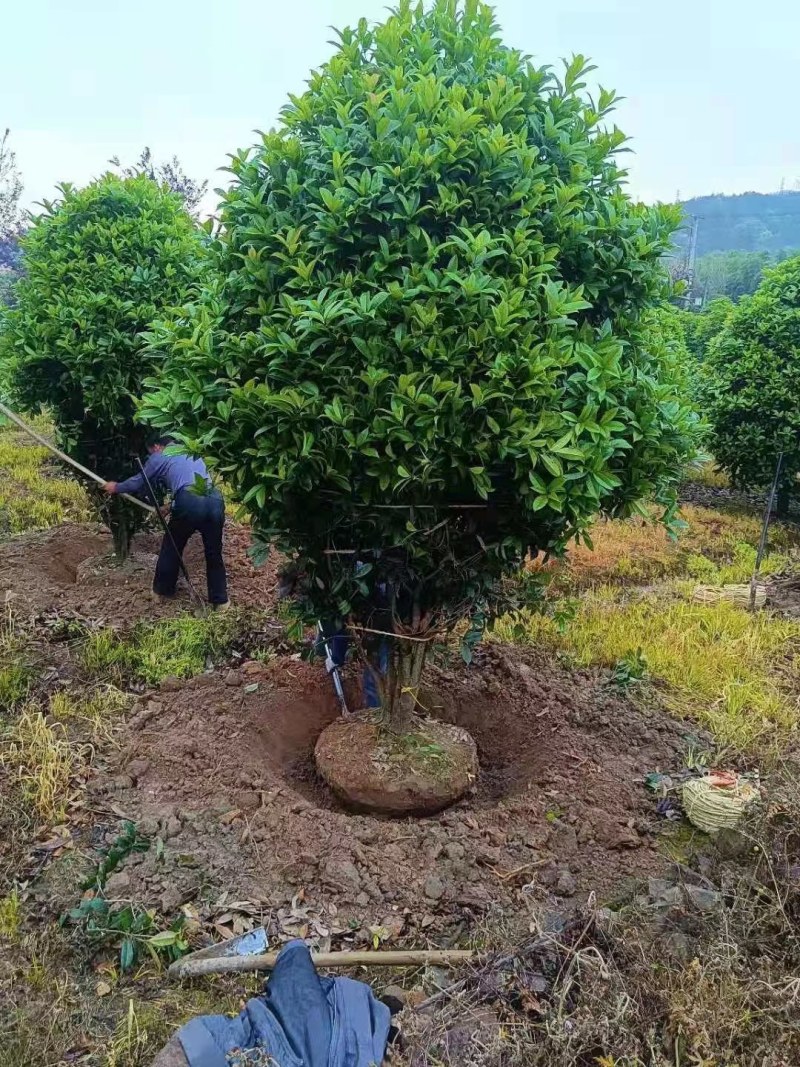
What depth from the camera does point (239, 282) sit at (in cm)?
288

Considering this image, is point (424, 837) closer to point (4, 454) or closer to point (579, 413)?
point (579, 413)

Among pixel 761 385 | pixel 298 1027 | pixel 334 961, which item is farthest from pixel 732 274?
pixel 298 1027

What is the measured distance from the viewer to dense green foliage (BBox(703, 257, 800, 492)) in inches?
326

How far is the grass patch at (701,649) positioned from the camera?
13.8 ft

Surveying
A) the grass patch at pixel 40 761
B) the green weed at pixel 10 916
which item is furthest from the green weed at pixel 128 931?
the grass patch at pixel 40 761

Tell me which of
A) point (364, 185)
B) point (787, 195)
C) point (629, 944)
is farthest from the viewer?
point (787, 195)

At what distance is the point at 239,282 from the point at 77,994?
2.54 meters

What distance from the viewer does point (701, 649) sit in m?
4.98

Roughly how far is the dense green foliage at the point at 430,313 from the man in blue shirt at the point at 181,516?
2534 mm

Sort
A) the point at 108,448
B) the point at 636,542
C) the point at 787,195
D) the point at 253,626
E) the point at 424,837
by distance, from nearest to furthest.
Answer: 1. the point at 424,837
2. the point at 253,626
3. the point at 108,448
4. the point at 636,542
5. the point at 787,195

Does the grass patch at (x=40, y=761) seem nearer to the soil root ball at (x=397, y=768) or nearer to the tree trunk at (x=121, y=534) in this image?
the soil root ball at (x=397, y=768)

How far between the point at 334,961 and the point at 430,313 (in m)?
2.20

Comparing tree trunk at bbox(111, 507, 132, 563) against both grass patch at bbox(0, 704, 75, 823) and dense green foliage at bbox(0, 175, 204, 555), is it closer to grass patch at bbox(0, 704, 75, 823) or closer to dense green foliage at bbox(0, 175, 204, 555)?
dense green foliage at bbox(0, 175, 204, 555)

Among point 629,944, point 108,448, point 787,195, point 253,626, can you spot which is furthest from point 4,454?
point 787,195
